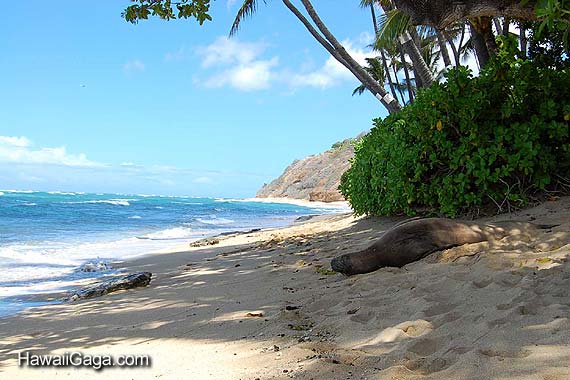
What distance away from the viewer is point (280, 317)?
380cm

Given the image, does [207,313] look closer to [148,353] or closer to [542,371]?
[148,353]

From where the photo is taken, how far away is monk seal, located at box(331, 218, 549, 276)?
15.7ft

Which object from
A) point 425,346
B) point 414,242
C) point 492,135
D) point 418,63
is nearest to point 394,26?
point 418,63

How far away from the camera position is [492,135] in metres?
6.68

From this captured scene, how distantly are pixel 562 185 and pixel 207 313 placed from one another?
504cm

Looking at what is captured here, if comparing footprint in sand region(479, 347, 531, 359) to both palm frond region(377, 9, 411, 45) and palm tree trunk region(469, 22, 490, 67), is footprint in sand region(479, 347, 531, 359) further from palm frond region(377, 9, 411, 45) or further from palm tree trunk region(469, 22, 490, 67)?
palm frond region(377, 9, 411, 45)

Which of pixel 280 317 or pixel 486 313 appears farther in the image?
pixel 280 317

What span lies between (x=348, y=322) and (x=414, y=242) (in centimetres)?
173

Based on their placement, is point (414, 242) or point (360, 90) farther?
point (360, 90)

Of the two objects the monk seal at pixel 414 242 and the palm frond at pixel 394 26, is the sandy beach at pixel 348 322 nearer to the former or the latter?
the monk seal at pixel 414 242

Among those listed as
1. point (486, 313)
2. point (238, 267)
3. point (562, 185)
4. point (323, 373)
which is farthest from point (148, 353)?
point (562, 185)

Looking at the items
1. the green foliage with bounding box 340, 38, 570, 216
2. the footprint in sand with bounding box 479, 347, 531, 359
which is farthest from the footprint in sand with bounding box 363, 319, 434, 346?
the green foliage with bounding box 340, 38, 570, 216

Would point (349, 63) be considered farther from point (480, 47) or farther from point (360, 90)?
point (360, 90)

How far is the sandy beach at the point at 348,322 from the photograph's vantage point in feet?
8.15
